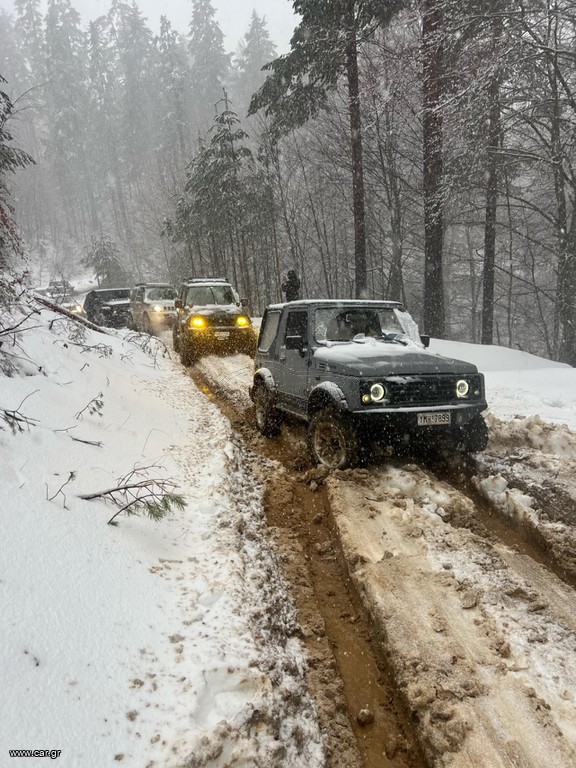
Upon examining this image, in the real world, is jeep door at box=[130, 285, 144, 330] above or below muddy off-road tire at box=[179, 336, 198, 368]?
above

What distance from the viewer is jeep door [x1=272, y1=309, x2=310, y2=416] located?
566 centimetres

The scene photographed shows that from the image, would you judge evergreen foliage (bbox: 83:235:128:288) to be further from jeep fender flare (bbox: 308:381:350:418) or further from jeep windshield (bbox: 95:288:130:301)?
jeep fender flare (bbox: 308:381:350:418)

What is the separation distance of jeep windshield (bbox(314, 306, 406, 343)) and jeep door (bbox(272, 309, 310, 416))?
21 centimetres

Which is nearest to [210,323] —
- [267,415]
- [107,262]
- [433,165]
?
[267,415]

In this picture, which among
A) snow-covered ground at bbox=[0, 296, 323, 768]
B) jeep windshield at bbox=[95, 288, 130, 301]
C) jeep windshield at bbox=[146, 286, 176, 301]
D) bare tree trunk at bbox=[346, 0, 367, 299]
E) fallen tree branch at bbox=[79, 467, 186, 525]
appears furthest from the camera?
jeep windshield at bbox=[95, 288, 130, 301]

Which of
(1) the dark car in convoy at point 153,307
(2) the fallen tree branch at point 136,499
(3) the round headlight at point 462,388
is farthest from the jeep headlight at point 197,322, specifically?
(2) the fallen tree branch at point 136,499

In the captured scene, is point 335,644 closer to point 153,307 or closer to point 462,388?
point 462,388

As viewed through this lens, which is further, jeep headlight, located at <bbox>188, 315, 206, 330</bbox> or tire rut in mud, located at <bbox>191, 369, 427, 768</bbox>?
jeep headlight, located at <bbox>188, 315, 206, 330</bbox>

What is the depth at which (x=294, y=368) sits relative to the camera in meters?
5.93

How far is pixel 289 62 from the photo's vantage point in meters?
13.8

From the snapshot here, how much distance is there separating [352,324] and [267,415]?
188 centimetres

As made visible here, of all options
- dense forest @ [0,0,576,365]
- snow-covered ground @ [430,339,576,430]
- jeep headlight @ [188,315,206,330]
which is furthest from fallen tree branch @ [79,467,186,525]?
jeep headlight @ [188,315,206,330]

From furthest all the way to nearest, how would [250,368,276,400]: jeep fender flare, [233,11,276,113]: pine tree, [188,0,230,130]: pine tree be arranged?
1. [233,11,276,113]: pine tree
2. [188,0,230,130]: pine tree
3. [250,368,276,400]: jeep fender flare

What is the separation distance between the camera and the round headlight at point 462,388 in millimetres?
4895
